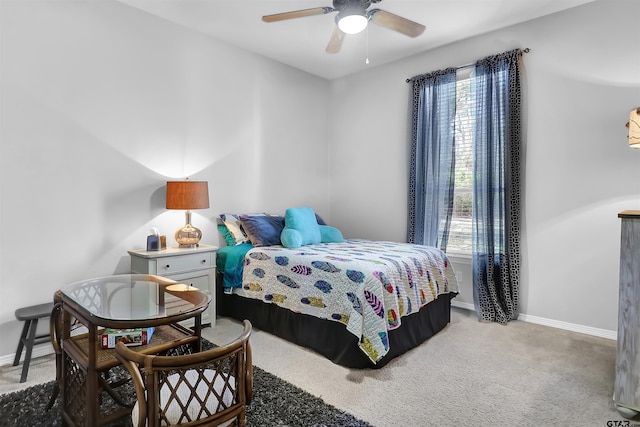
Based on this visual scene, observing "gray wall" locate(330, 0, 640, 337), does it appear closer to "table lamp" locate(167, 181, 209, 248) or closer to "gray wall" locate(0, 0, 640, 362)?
"gray wall" locate(0, 0, 640, 362)

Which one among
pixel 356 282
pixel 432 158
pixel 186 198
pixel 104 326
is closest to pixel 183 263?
pixel 186 198

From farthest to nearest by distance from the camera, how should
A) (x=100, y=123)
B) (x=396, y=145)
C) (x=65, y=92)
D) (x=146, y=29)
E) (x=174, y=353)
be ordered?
(x=396, y=145), (x=146, y=29), (x=100, y=123), (x=65, y=92), (x=174, y=353)

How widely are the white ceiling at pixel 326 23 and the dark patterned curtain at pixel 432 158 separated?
0.47 meters

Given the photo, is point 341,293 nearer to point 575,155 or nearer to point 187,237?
point 187,237

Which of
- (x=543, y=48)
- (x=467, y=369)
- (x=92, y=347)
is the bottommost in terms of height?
(x=467, y=369)

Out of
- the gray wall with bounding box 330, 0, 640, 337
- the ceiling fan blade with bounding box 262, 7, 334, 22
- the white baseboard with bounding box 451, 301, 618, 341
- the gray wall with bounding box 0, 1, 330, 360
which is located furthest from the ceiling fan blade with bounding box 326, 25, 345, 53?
the white baseboard with bounding box 451, 301, 618, 341

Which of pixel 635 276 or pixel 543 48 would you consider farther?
pixel 543 48

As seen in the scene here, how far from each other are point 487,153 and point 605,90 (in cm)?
101

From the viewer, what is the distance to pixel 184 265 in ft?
10.2

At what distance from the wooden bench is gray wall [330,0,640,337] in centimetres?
368

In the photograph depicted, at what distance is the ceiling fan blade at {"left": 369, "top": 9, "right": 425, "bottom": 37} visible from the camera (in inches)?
98.4

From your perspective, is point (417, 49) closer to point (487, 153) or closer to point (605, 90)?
point (487, 153)

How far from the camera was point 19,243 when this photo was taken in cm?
262

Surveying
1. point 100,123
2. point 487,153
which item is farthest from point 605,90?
point 100,123
